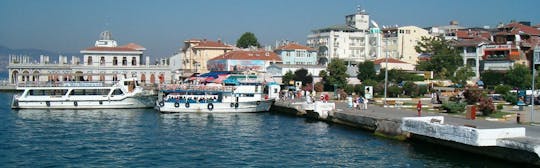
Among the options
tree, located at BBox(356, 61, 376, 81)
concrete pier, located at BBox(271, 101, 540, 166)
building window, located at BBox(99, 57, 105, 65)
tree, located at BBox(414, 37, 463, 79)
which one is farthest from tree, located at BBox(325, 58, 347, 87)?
building window, located at BBox(99, 57, 105, 65)

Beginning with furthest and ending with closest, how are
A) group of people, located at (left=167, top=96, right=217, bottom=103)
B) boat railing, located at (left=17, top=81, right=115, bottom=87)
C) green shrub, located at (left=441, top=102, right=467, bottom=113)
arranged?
boat railing, located at (left=17, top=81, right=115, bottom=87) < group of people, located at (left=167, top=96, right=217, bottom=103) < green shrub, located at (left=441, top=102, right=467, bottom=113)

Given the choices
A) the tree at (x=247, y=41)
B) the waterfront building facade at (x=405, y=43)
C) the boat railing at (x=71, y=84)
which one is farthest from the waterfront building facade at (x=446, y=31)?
→ the boat railing at (x=71, y=84)

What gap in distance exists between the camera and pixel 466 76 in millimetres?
67250

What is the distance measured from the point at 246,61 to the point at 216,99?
1317 inches

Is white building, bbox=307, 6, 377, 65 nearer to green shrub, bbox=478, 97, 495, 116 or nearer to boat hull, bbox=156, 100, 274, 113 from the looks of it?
boat hull, bbox=156, 100, 274, 113

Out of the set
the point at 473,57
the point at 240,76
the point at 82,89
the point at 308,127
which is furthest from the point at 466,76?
the point at 82,89

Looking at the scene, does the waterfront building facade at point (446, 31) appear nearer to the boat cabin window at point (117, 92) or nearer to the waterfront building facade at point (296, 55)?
the waterfront building facade at point (296, 55)

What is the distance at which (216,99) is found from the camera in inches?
2047

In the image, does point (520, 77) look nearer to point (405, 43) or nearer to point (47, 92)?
point (405, 43)

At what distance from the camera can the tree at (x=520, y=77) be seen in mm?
59781

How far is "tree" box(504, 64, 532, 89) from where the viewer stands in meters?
59.8

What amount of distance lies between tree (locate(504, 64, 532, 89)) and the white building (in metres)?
32.6

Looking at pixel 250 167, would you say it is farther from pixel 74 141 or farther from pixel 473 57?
pixel 473 57

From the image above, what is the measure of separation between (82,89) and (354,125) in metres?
30.0
